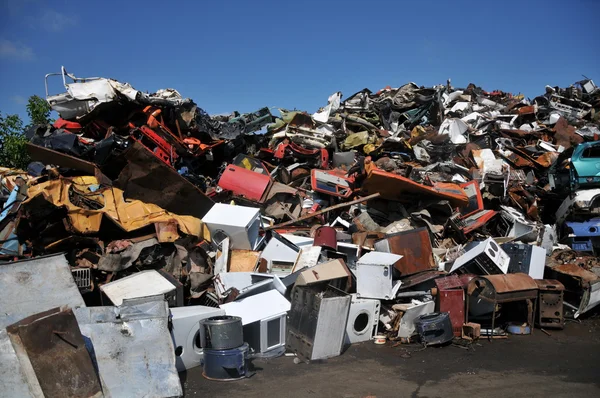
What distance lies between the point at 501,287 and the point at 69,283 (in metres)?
5.52

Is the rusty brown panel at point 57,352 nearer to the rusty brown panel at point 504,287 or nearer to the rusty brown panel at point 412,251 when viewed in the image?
the rusty brown panel at point 412,251

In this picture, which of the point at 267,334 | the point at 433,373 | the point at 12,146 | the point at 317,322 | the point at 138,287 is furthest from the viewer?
the point at 12,146

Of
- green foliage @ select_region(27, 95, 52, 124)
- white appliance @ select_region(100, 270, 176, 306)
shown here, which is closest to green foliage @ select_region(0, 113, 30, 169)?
green foliage @ select_region(27, 95, 52, 124)

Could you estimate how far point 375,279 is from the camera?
6469 millimetres

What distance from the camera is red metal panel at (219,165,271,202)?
9211 mm

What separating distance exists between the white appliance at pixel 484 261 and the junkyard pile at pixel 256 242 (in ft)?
0.09

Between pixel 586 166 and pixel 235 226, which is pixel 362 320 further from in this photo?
pixel 586 166

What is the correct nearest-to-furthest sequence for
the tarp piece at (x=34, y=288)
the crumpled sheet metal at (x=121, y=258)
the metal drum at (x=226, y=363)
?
the tarp piece at (x=34, y=288)
the metal drum at (x=226, y=363)
the crumpled sheet metal at (x=121, y=258)

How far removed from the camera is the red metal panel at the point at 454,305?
6293 mm

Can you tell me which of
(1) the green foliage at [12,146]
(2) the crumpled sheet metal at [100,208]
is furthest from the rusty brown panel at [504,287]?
(1) the green foliage at [12,146]

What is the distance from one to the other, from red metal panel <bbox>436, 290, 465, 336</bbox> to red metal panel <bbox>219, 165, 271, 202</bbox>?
4.25m

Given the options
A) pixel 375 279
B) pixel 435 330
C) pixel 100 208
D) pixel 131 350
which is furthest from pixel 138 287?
pixel 435 330

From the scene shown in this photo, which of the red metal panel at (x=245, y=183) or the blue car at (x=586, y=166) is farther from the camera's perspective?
the red metal panel at (x=245, y=183)

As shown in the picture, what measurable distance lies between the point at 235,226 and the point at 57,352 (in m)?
3.63
